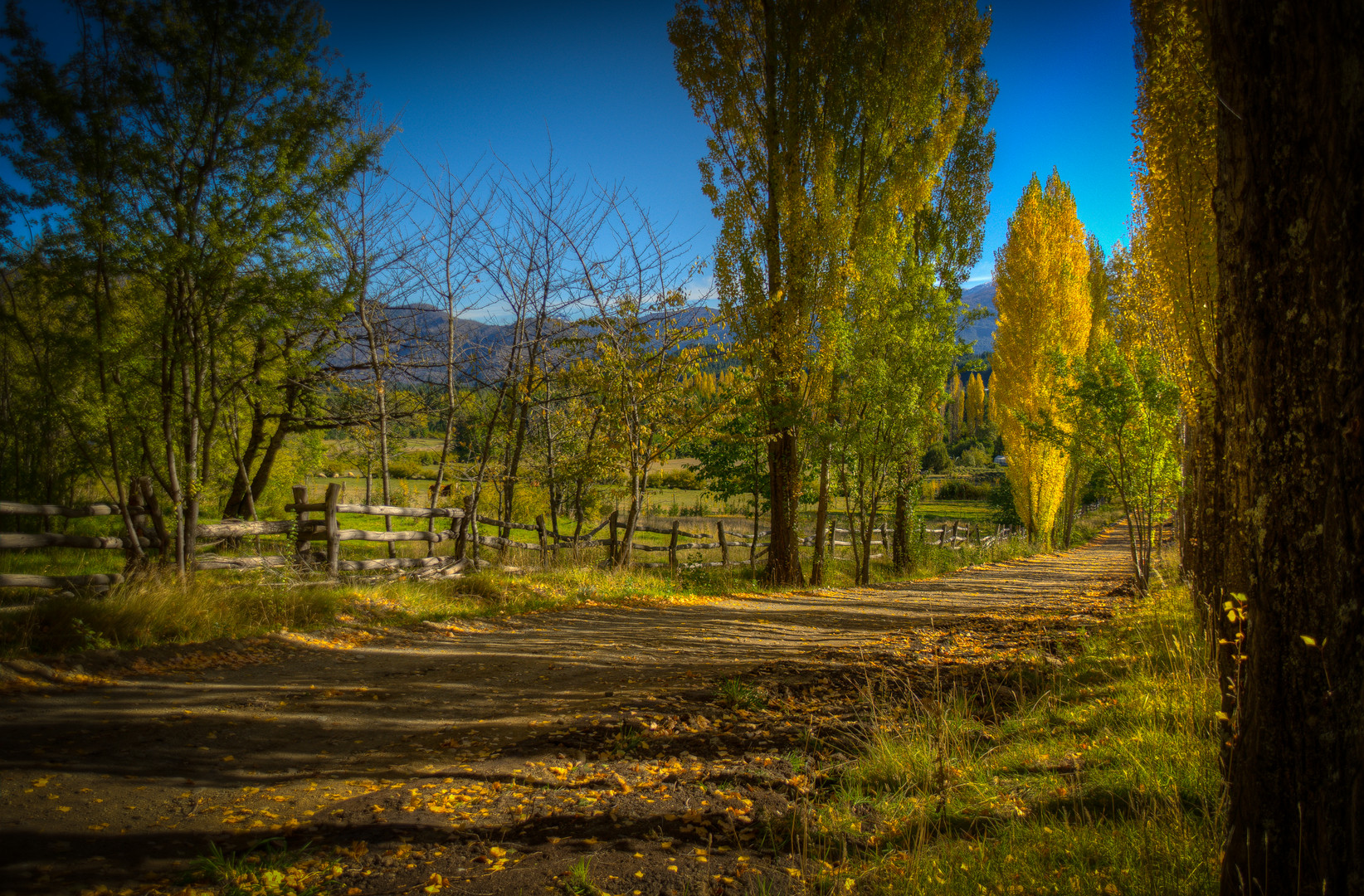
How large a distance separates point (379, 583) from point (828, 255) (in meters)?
9.57

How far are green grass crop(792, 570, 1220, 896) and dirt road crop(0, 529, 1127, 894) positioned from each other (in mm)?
356

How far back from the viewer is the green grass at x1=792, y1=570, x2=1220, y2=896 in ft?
7.77

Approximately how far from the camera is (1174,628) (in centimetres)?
617

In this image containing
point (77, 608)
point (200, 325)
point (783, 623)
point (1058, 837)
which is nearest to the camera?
point (1058, 837)

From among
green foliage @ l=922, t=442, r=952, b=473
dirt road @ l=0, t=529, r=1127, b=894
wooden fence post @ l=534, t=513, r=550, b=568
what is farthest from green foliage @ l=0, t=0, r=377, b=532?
green foliage @ l=922, t=442, r=952, b=473

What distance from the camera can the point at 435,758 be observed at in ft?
11.8

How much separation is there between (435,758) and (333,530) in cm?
584

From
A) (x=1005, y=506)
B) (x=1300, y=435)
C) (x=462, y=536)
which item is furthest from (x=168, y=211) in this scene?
(x=1005, y=506)

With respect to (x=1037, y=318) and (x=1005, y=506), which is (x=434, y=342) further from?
(x=1005, y=506)

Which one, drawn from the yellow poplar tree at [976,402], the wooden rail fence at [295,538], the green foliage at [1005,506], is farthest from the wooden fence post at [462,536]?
the yellow poplar tree at [976,402]

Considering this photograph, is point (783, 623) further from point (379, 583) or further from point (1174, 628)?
point (379, 583)

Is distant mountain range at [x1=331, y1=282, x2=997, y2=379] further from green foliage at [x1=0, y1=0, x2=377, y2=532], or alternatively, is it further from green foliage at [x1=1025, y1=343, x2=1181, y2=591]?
green foliage at [x1=1025, y1=343, x2=1181, y2=591]

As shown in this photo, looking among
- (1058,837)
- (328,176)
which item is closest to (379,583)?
(328,176)

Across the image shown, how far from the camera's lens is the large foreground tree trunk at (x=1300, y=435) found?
1691 millimetres
